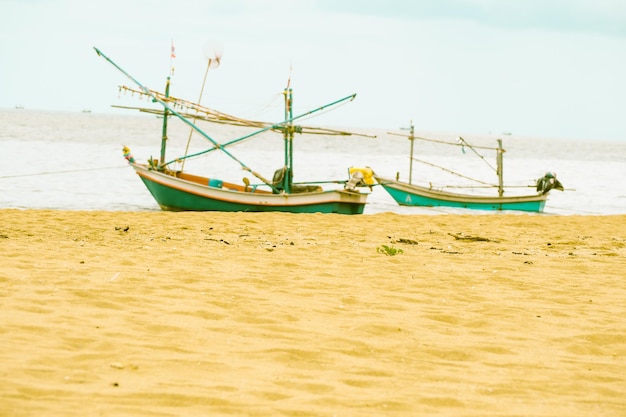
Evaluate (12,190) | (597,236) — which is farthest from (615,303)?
(12,190)

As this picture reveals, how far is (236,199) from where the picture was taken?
18297mm

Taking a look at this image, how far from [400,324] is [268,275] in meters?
2.22

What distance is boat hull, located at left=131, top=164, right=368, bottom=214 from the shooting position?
60.0 ft

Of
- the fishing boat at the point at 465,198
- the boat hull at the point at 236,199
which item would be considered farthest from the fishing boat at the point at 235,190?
the fishing boat at the point at 465,198

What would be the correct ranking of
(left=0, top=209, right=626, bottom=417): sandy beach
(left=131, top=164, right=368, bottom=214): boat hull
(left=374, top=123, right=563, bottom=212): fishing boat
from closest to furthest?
1. (left=0, top=209, right=626, bottom=417): sandy beach
2. (left=131, top=164, right=368, bottom=214): boat hull
3. (left=374, top=123, right=563, bottom=212): fishing boat

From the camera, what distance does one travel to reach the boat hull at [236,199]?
1830 centimetres

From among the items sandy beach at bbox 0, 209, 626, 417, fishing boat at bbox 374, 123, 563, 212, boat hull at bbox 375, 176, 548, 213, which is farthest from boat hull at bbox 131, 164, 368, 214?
sandy beach at bbox 0, 209, 626, 417

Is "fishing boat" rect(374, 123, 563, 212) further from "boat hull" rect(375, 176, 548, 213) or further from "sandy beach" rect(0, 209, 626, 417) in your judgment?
"sandy beach" rect(0, 209, 626, 417)

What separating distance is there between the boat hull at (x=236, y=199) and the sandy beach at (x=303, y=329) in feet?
23.5

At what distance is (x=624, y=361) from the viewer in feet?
18.1

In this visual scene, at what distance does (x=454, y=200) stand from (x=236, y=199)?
30.2ft

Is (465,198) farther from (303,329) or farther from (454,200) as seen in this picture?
(303,329)

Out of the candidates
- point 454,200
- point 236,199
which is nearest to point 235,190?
point 236,199

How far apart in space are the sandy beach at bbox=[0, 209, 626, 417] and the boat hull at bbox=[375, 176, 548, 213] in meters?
14.2
